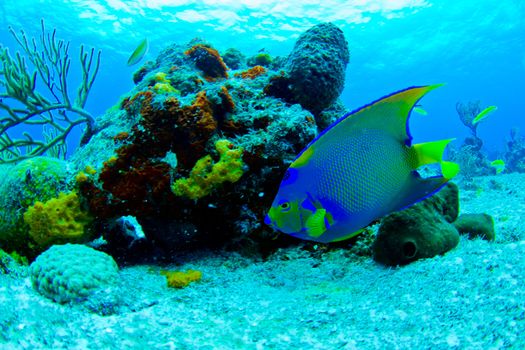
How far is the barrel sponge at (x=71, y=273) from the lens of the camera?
234 centimetres

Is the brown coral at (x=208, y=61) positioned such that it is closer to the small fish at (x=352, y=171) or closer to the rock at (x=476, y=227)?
the rock at (x=476, y=227)

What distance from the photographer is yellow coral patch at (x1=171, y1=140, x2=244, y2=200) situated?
3203 millimetres

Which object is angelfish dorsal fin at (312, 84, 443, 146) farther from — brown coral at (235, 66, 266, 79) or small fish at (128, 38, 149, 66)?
small fish at (128, 38, 149, 66)

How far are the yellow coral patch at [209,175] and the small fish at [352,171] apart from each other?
1928 mm

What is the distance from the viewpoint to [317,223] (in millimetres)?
1316

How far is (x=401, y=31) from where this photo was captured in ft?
102

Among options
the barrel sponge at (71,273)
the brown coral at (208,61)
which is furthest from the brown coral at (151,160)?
the brown coral at (208,61)

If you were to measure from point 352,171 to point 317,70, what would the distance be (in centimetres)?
356

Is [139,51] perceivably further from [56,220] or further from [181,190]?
[181,190]

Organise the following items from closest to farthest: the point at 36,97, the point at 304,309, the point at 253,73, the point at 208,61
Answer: the point at 304,309 → the point at 36,97 → the point at 253,73 → the point at 208,61

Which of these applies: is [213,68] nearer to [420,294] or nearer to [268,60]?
[268,60]

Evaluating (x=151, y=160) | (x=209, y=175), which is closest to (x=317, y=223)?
(x=209, y=175)

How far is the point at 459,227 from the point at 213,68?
461 cm

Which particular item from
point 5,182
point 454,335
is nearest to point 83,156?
point 5,182
